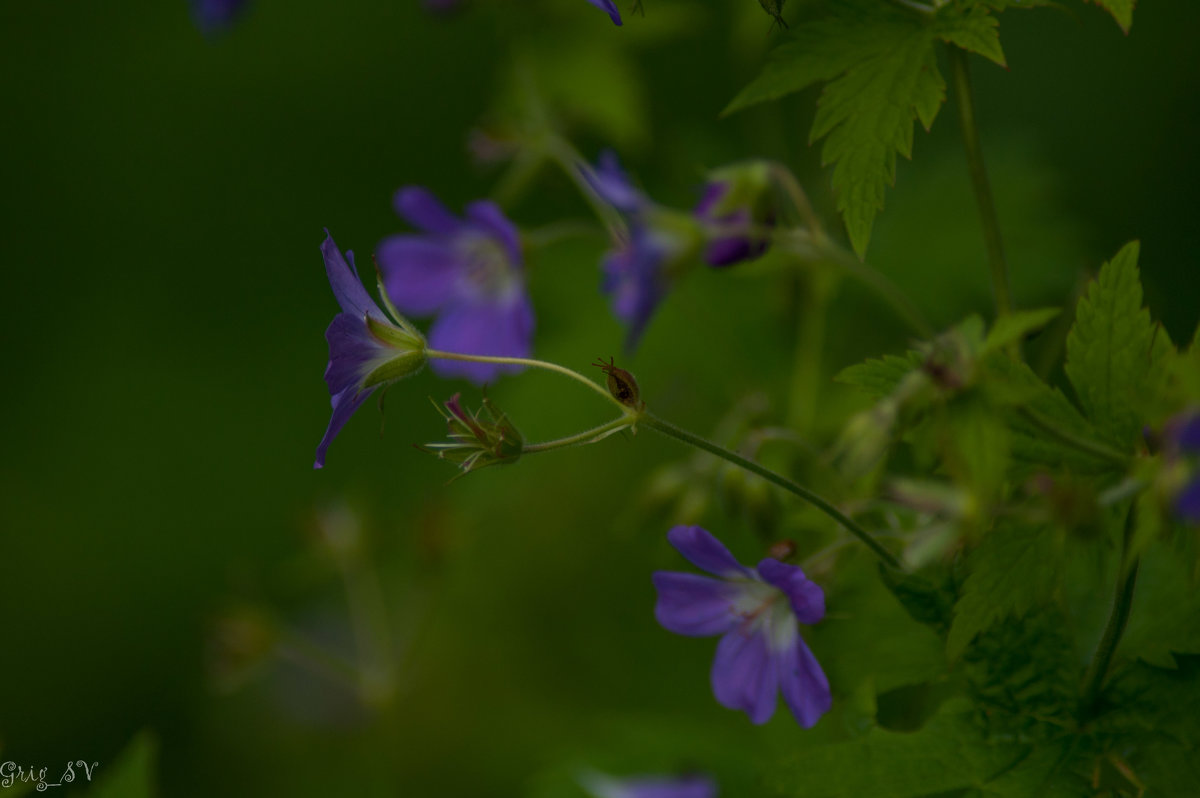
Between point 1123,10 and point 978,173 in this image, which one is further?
point 978,173

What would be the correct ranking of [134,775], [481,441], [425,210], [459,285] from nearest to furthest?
[481,441], [134,775], [425,210], [459,285]

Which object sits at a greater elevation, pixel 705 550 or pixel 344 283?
pixel 344 283

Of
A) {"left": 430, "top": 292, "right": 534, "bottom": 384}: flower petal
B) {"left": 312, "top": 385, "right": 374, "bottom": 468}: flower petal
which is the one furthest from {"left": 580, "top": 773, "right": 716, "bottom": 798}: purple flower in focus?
{"left": 312, "top": 385, "right": 374, "bottom": 468}: flower petal

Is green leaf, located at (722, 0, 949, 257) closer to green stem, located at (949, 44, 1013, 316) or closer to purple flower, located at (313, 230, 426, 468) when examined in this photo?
Answer: green stem, located at (949, 44, 1013, 316)

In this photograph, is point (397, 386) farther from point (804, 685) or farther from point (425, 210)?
point (804, 685)

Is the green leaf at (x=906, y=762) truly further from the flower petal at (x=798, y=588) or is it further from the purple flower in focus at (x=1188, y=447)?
the purple flower in focus at (x=1188, y=447)

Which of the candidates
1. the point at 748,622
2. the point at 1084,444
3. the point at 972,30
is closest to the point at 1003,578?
the point at 1084,444

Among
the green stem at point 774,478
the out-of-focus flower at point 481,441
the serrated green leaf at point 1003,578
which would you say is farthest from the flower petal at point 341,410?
the serrated green leaf at point 1003,578
